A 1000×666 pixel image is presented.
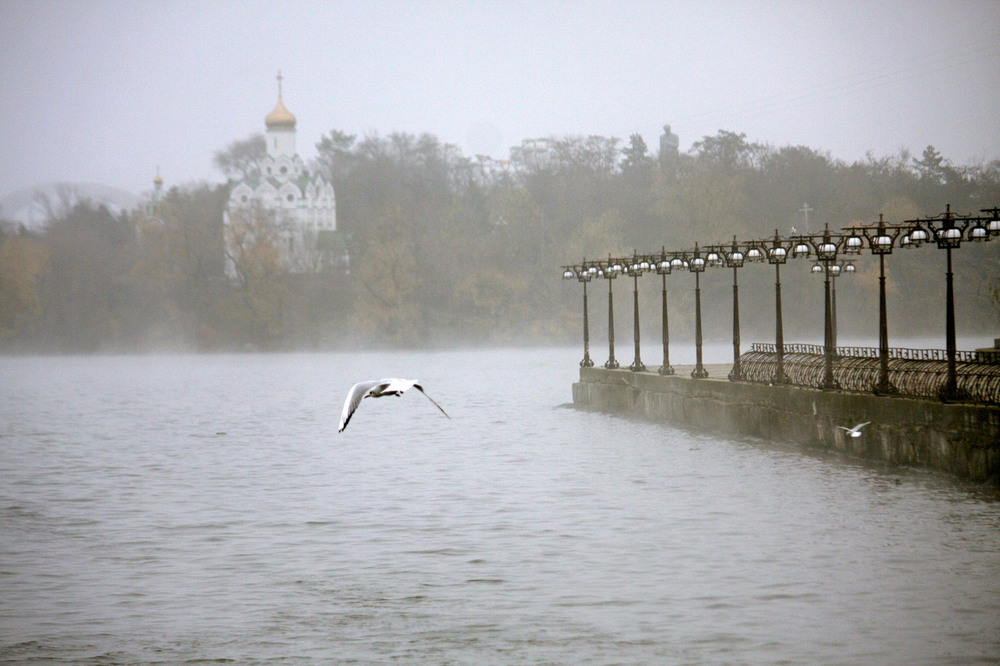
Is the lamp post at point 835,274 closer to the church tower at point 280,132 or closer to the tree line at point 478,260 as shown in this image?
the tree line at point 478,260

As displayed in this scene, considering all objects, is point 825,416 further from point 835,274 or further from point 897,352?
Answer: point 897,352

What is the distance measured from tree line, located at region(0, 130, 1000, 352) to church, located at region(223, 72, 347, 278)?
1699 millimetres

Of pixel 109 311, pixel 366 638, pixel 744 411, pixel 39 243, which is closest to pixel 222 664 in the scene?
pixel 366 638

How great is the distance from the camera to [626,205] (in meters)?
118

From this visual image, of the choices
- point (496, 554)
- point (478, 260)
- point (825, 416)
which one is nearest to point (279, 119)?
point (478, 260)

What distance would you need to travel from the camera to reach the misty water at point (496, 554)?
14.3 meters

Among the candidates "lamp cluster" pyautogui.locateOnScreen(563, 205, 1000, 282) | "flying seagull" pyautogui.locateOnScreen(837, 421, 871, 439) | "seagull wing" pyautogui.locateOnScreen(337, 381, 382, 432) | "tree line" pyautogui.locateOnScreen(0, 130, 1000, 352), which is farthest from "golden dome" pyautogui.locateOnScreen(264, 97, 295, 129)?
"seagull wing" pyautogui.locateOnScreen(337, 381, 382, 432)

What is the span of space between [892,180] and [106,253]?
66129mm

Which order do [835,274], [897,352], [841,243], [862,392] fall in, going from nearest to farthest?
[862,392], [841,243], [835,274], [897,352]

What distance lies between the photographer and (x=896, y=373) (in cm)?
2719

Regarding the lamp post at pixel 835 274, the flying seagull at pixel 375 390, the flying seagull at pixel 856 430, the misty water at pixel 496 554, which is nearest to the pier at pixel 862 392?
the flying seagull at pixel 856 430

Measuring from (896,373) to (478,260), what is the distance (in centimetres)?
8995

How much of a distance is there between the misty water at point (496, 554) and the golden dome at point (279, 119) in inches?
4884

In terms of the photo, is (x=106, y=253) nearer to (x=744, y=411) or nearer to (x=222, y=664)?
(x=744, y=411)
